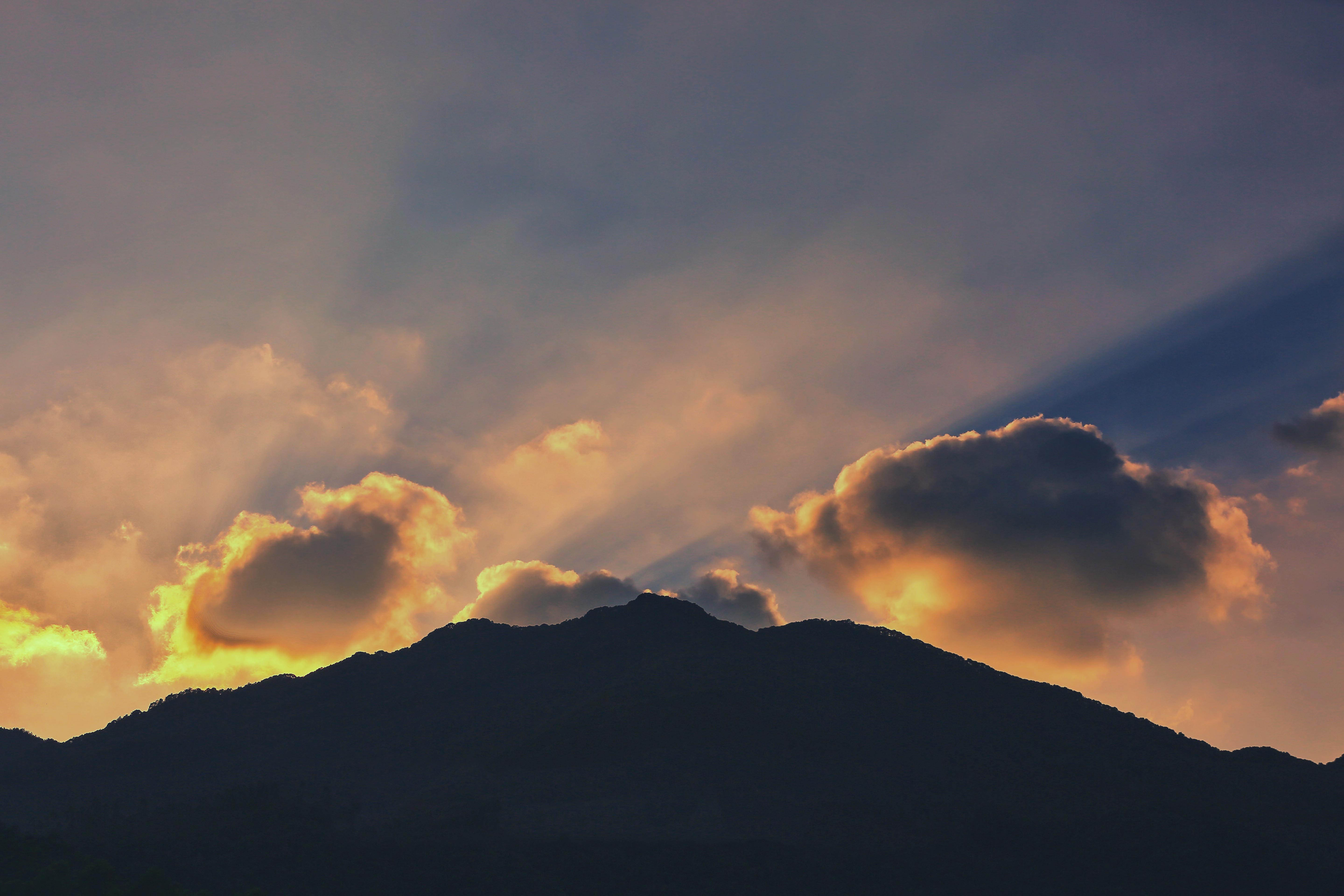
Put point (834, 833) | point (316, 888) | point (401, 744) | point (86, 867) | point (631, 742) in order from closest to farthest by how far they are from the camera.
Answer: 1. point (86, 867)
2. point (316, 888)
3. point (834, 833)
4. point (631, 742)
5. point (401, 744)

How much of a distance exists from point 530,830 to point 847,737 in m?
46.9

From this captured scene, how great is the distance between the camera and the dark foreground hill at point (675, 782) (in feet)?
331

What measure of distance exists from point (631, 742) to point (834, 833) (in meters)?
33.9

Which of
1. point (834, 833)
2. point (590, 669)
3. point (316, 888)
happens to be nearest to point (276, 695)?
point (590, 669)

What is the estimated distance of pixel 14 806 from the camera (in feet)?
437

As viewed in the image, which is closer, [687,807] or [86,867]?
[86,867]

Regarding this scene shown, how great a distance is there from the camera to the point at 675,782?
12269 centimetres

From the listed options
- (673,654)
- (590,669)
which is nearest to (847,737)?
(673,654)

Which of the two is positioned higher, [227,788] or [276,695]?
[276,695]

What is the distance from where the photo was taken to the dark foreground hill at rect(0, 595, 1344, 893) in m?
101

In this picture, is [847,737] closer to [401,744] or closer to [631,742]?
[631,742]

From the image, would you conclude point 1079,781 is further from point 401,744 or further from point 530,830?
point 401,744

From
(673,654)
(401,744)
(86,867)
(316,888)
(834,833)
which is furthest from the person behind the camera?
(673,654)

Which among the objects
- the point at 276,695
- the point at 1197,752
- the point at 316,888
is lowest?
the point at 316,888
